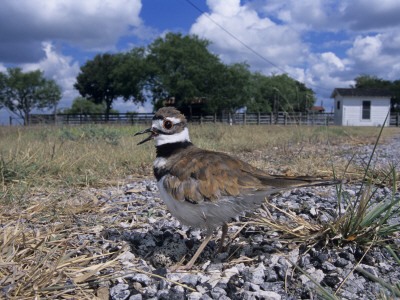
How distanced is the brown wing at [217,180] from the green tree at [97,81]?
50.9m

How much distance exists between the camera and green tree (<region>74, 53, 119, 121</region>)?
51.2 meters

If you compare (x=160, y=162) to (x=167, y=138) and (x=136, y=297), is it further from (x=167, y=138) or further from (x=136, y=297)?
(x=136, y=297)

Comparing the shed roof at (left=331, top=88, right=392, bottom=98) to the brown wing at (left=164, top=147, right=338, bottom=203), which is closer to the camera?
the brown wing at (left=164, top=147, right=338, bottom=203)

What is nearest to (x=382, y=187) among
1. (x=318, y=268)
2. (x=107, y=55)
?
(x=318, y=268)

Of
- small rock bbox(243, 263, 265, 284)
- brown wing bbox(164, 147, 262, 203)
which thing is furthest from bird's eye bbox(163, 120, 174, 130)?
small rock bbox(243, 263, 265, 284)

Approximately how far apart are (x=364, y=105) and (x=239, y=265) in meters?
43.1

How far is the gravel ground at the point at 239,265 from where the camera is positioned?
199cm

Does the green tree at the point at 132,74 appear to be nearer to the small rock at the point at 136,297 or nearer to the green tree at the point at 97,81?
the green tree at the point at 97,81

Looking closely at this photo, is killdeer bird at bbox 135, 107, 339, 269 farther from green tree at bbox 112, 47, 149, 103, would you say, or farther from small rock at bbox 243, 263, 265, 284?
green tree at bbox 112, 47, 149, 103

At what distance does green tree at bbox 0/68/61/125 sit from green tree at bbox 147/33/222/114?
868 inches

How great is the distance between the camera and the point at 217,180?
2340 mm

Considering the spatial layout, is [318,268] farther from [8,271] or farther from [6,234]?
[6,234]

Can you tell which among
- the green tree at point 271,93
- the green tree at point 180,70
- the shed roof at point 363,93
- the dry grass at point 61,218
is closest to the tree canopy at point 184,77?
the green tree at point 180,70

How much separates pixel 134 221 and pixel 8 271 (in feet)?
4.31
